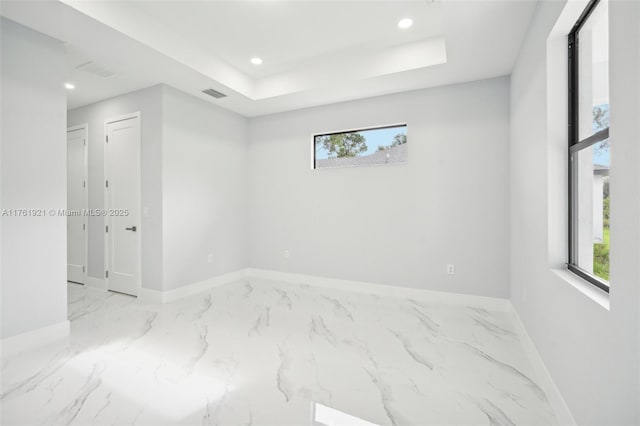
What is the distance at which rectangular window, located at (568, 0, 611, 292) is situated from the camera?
1.46m

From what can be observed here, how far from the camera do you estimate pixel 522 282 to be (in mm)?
2768

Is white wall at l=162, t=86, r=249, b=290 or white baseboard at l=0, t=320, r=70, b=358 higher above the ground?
white wall at l=162, t=86, r=249, b=290

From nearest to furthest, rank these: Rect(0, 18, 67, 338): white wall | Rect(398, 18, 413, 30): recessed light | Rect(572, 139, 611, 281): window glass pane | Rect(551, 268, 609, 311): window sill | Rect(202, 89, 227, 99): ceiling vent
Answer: Rect(551, 268, 609, 311): window sill < Rect(572, 139, 611, 281): window glass pane < Rect(0, 18, 67, 338): white wall < Rect(398, 18, 413, 30): recessed light < Rect(202, 89, 227, 99): ceiling vent

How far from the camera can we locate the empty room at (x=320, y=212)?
170cm

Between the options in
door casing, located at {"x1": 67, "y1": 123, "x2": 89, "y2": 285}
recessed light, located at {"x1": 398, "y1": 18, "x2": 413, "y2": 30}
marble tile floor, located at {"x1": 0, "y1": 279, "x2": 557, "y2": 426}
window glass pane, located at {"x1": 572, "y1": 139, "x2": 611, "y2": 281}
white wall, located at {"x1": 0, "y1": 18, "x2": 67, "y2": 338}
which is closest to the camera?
window glass pane, located at {"x1": 572, "y1": 139, "x2": 611, "y2": 281}

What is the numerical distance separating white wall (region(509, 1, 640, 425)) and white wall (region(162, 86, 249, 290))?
377 centimetres

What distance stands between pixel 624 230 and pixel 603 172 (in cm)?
61

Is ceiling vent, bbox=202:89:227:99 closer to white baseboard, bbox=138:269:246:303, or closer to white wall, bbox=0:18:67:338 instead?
white wall, bbox=0:18:67:338

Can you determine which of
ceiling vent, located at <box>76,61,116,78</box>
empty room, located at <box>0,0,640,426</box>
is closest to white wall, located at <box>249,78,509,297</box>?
empty room, located at <box>0,0,640,426</box>

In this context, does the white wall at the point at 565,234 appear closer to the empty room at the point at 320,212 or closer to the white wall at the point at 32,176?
the empty room at the point at 320,212

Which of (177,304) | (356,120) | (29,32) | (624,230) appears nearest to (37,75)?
(29,32)

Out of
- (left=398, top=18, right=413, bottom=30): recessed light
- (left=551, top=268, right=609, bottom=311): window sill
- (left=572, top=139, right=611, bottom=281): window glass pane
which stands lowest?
(left=551, top=268, right=609, bottom=311): window sill

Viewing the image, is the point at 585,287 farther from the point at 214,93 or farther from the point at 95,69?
the point at 95,69

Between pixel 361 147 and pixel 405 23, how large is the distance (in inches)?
64.4
